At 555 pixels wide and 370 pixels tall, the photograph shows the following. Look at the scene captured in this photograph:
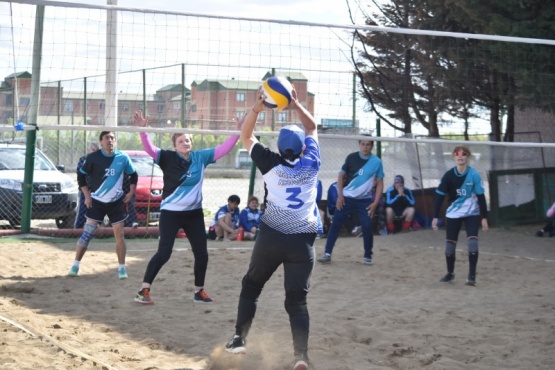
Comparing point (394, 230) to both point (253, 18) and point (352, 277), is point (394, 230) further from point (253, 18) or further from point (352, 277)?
point (253, 18)

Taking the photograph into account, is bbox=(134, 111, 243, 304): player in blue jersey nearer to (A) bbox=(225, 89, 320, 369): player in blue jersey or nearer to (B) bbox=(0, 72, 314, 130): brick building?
(A) bbox=(225, 89, 320, 369): player in blue jersey

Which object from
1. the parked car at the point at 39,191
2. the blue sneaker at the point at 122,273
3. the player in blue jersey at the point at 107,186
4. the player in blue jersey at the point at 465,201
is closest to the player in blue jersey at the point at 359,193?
the player in blue jersey at the point at 465,201

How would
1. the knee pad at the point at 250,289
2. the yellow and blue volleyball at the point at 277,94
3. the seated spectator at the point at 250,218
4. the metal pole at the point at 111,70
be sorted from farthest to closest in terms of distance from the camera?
the seated spectator at the point at 250,218, the metal pole at the point at 111,70, the knee pad at the point at 250,289, the yellow and blue volleyball at the point at 277,94

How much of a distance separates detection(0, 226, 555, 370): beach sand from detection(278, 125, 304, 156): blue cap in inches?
60.6

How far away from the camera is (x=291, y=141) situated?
5.95 metres

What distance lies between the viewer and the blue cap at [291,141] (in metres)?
5.96

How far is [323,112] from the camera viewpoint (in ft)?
38.4

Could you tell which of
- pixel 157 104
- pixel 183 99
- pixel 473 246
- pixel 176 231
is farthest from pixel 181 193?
pixel 183 99

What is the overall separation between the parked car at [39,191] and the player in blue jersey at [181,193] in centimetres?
747

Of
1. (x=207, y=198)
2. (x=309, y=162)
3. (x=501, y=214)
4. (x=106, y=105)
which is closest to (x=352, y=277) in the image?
(x=106, y=105)

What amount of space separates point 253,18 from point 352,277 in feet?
10.9

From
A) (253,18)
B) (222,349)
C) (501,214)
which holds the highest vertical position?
(253,18)

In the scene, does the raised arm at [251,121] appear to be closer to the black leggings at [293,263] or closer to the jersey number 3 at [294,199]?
the jersey number 3 at [294,199]

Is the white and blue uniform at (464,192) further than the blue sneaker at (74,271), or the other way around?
the blue sneaker at (74,271)
